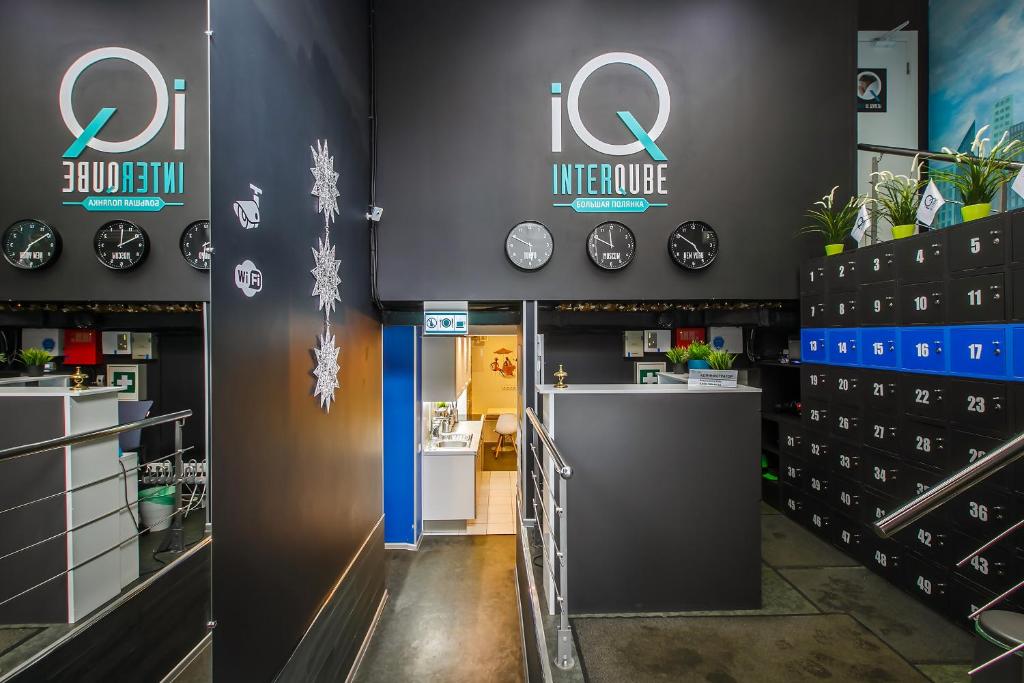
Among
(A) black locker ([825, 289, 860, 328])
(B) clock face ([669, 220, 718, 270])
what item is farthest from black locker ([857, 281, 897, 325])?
(B) clock face ([669, 220, 718, 270])

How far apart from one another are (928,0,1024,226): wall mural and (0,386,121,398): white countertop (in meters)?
6.43

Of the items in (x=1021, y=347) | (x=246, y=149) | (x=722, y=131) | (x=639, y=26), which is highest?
(x=639, y=26)

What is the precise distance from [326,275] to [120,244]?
1210mm

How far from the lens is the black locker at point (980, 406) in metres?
2.50

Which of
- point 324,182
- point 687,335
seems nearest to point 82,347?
point 324,182

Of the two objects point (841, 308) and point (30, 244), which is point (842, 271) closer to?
point (841, 308)

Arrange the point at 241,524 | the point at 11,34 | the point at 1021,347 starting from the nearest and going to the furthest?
the point at 11,34
the point at 241,524
the point at 1021,347

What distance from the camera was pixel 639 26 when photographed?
381 centimetres

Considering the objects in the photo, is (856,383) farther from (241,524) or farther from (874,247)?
(241,524)

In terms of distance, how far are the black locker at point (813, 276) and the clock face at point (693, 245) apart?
83cm

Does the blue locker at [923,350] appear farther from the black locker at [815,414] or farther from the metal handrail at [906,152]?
the metal handrail at [906,152]

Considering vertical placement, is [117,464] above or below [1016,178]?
below

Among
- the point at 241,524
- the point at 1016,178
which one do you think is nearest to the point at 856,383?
the point at 1016,178

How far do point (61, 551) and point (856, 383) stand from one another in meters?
4.73
